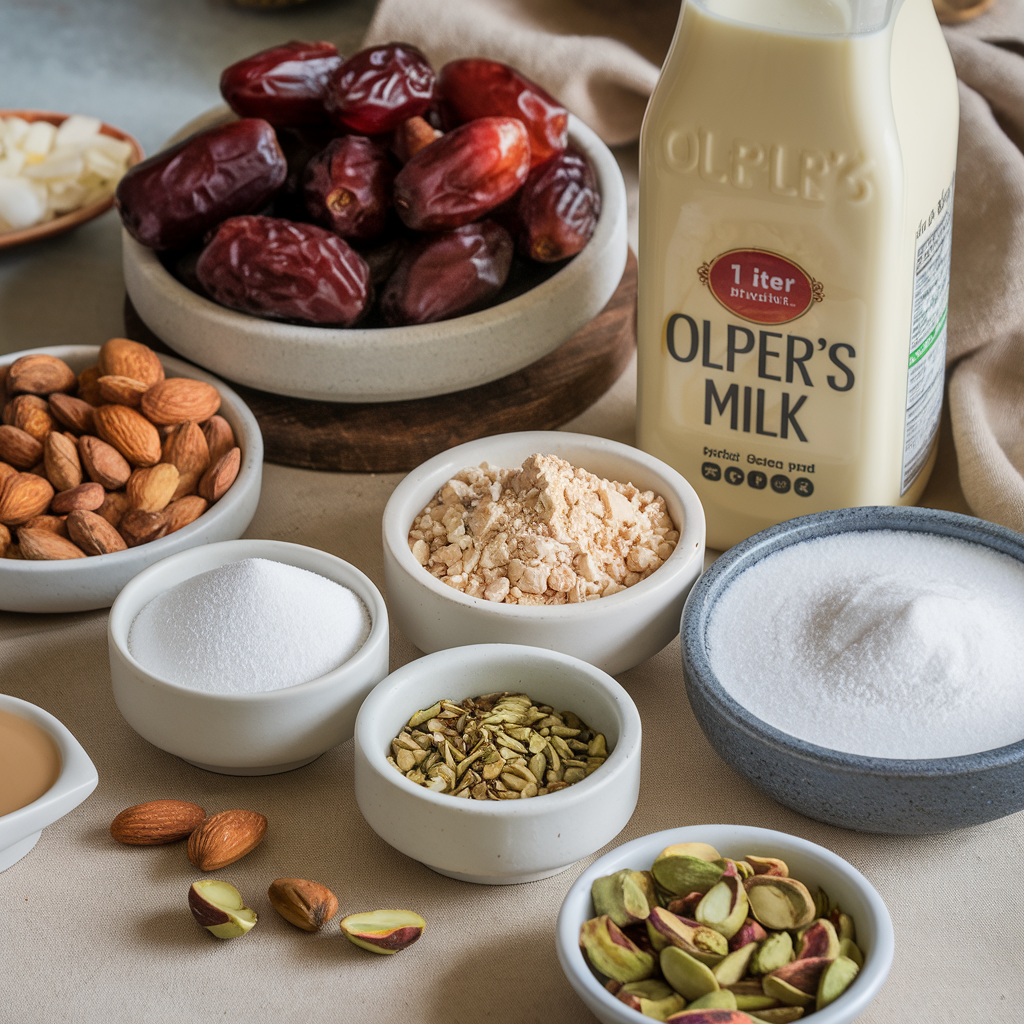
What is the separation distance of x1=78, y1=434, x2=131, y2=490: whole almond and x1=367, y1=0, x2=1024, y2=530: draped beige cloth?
0.56 m

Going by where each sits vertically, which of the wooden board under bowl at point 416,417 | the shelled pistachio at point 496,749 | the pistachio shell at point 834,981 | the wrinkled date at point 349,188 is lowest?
the wooden board under bowl at point 416,417

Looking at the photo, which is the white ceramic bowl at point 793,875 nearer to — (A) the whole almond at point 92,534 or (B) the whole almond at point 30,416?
(A) the whole almond at point 92,534

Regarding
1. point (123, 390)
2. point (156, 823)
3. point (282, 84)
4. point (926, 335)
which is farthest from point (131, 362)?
point (926, 335)

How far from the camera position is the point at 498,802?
62cm

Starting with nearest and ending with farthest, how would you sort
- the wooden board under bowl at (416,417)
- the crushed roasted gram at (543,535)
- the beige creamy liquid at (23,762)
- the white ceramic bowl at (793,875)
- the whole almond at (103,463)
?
1. the white ceramic bowl at (793,875)
2. the beige creamy liquid at (23,762)
3. the crushed roasted gram at (543,535)
4. the whole almond at (103,463)
5. the wooden board under bowl at (416,417)

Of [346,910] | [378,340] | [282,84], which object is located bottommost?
[346,910]

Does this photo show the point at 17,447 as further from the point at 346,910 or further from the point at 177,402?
the point at 346,910

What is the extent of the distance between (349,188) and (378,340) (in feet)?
0.38

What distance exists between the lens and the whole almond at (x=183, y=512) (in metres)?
0.84

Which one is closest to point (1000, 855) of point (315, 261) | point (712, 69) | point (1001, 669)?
point (1001, 669)

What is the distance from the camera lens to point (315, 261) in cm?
89

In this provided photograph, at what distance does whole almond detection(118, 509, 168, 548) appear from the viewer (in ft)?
2.73

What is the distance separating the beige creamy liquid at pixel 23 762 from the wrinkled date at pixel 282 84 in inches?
20.7

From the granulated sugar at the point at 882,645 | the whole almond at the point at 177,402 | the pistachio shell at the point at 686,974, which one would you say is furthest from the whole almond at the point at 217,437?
the pistachio shell at the point at 686,974
